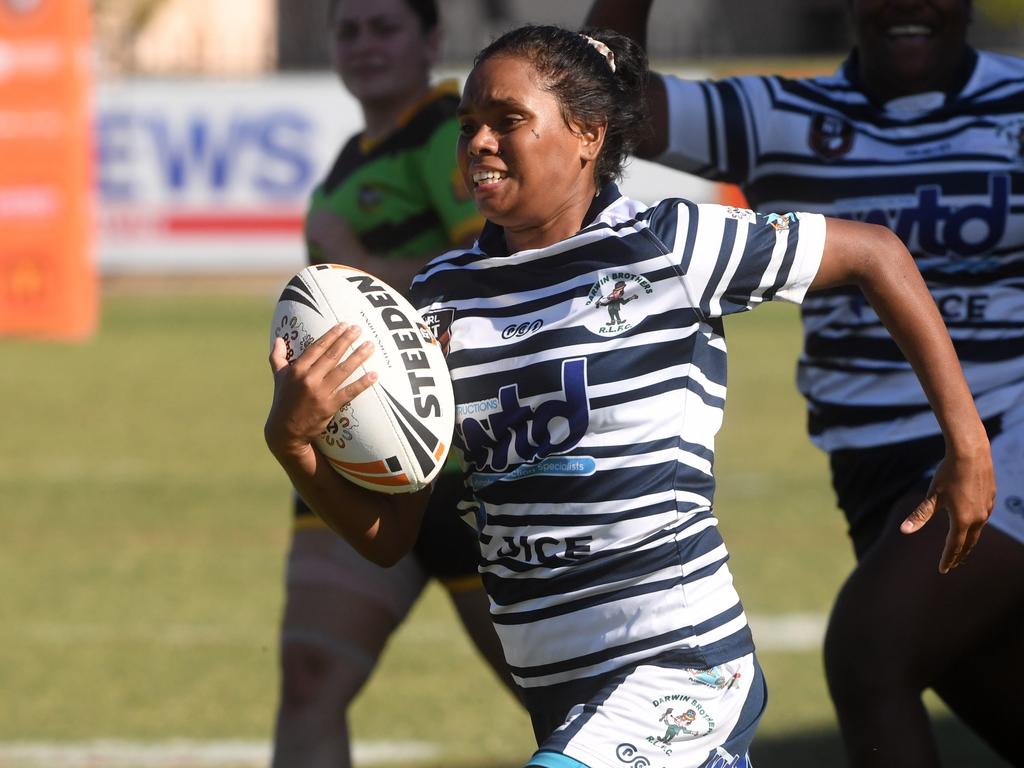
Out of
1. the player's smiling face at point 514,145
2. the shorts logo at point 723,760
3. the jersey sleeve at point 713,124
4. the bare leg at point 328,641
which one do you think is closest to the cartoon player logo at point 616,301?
the player's smiling face at point 514,145

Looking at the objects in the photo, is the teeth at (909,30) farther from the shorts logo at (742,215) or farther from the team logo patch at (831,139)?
the shorts logo at (742,215)

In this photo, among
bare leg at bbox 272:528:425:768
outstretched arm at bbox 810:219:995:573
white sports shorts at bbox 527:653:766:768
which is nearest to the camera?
white sports shorts at bbox 527:653:766:768

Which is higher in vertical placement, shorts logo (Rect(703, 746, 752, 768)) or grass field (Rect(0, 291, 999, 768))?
shorts logo (Rect(703, 746, 752, 768))

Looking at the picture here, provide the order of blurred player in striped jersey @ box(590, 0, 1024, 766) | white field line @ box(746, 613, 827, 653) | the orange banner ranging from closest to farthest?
blurred player in striped jersey @ box(590, 0, 1024, 766)
white field line @ box(746, 613, 827, 653)
the orange banner

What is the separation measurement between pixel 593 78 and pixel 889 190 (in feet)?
3.65

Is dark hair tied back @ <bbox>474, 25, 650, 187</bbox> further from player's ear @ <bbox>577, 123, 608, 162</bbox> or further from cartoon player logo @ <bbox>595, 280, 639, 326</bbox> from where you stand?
cartoon player logo @ <bbox>595, 280, 639, 326</bbox>

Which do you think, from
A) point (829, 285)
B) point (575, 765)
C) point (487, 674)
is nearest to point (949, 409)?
point (829, 285)

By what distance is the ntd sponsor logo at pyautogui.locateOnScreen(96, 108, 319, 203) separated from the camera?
21109mm

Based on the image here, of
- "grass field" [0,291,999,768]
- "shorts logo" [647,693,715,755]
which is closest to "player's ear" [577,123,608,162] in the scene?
"shorts logo" [647,693,715,755]

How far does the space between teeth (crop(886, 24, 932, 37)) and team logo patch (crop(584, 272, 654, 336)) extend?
1.33 meters

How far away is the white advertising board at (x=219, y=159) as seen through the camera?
69.3 feet

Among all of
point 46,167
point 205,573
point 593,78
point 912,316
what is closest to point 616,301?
point 593,78

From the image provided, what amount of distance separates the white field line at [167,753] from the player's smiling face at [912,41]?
2735 millimetres

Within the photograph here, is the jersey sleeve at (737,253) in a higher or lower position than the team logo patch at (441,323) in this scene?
higher
